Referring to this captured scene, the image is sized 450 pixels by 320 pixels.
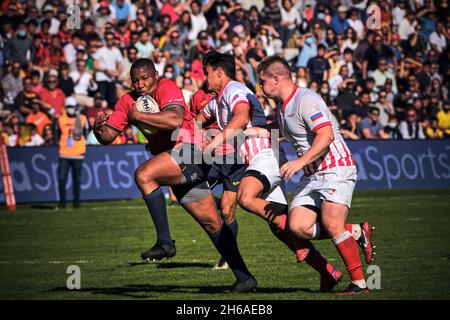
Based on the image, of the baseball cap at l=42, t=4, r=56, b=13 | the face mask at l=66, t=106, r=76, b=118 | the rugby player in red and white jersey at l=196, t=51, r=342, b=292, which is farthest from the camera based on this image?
the baseball cap at l=42, t=4, r=56, b=13

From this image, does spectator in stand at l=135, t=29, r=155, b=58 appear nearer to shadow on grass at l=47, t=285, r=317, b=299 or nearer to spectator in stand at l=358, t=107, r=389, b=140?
spectator in stand at l=358, t=107, r=389, b=140

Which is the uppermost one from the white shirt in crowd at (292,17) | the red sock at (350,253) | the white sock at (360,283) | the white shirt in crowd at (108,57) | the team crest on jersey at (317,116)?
the white shirt in crowd at (292,17)

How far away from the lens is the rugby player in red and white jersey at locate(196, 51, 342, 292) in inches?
364

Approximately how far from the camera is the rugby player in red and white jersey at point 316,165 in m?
8.77

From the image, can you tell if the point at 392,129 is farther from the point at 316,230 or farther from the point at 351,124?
the point at 316,230

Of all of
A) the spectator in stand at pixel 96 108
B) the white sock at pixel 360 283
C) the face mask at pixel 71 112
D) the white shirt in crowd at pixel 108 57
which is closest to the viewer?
the white sock at pixel 360 283

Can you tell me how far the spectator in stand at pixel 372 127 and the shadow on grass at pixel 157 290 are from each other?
1545 centimetres

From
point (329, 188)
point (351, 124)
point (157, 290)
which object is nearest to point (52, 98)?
point (351, 124)

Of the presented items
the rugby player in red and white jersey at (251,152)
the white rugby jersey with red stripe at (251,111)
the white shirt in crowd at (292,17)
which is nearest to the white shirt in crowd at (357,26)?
the white shirt in crowd at (292,17)

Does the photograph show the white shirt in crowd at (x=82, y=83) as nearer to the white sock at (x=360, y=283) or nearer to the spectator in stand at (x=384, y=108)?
the spectator in stand at (x=384, y=108)

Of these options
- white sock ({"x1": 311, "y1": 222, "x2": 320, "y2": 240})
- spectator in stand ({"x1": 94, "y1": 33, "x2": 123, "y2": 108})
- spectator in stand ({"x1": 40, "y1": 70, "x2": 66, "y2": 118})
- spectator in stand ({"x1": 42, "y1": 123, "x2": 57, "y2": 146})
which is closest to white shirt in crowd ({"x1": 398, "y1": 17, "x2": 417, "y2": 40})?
spectator in stand ({"x1": 94, "y1": 33, "x2": 123, "y2": 108})

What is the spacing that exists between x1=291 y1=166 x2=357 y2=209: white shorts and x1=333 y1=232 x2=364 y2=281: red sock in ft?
1.09

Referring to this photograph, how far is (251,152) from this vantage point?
384 inches
